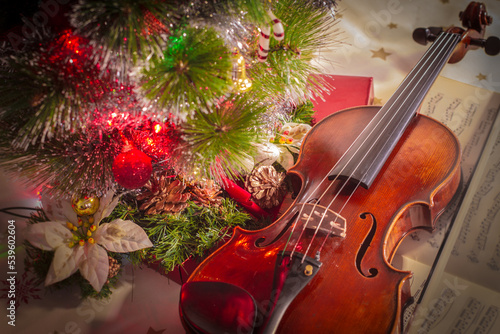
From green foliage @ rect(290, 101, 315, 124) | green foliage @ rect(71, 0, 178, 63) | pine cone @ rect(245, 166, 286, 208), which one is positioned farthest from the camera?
green foliage @ rect(290, 101, 315, 124)

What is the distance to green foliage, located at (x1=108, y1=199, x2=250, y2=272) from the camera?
27.4 inches

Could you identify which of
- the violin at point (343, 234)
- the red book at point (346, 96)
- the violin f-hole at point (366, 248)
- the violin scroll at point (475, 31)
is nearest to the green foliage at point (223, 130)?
the violin at point (343, 234)

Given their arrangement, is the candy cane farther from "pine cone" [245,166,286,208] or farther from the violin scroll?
the violin scroll

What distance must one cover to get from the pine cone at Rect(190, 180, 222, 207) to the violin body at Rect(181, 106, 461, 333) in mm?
147

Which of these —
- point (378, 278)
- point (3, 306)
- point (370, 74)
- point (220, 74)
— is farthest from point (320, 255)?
point (370, 74)

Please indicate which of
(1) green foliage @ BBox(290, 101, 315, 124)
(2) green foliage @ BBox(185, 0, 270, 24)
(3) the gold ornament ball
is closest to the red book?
(1) green foliage @ BBox(290, 101, 315, 124)

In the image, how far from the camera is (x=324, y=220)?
61cm

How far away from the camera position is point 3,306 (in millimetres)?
678

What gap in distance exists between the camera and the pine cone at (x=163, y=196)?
72 cm

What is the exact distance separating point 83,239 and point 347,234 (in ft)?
1.73

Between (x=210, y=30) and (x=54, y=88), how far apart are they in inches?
9.4

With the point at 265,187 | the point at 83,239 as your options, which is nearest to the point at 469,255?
the point at 265,187

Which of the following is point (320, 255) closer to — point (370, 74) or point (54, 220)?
point (54, 220)

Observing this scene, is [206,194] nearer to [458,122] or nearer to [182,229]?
[182,229]
